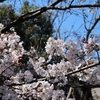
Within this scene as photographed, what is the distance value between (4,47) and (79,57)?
809mm

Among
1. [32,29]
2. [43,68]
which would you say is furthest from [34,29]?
[43,68]

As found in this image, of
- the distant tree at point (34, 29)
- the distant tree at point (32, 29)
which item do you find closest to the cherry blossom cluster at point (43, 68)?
the distant tree at point (32, 29)

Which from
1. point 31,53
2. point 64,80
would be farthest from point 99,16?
point 64,80

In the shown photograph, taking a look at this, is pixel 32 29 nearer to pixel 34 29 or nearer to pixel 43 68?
pixel 34 29

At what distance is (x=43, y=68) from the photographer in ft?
9.70

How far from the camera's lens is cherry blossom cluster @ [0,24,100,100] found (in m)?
2.58

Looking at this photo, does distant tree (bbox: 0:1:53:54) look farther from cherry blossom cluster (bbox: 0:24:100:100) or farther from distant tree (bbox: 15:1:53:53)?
cherry blossom cluster (bbox: 0:24:100:100)

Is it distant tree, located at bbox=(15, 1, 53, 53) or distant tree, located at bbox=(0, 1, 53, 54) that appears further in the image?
distant tree, located at bbox=(15, 1, 53, 53)

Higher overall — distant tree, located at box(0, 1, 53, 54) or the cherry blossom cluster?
distant tree, located at box(0, 1, 53, 54)

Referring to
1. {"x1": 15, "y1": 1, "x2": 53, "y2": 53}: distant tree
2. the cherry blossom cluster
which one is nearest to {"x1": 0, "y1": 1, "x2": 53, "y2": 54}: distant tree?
{"x1": 15, "y1": 1, "x2": 53, "y2": 53}: distant tree

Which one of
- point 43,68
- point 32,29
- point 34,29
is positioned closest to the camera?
point 43,68

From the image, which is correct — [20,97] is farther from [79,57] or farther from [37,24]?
[37,24]

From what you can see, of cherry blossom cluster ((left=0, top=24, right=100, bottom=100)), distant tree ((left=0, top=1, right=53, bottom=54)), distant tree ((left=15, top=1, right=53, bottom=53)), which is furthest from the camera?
distant tree ((left=15, top=1, right=53, bottom=53))

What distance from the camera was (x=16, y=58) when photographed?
96.7 inches
